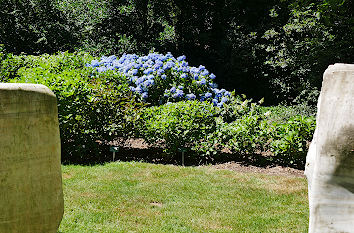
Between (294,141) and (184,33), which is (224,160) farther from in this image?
(184,33)

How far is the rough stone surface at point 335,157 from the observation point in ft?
5.39

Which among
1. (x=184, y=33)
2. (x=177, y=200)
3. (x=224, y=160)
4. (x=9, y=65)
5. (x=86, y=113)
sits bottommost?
(x=177, y=200)

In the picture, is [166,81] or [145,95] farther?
[166,81]

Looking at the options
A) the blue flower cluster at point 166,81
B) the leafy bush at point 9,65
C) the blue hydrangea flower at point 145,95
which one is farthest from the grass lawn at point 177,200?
the leafy bush at point 9,65

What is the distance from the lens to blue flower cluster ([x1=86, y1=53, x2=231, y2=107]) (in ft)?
26.5

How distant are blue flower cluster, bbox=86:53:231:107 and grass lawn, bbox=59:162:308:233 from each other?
2.21 meters

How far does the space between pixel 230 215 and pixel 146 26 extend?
412 inches

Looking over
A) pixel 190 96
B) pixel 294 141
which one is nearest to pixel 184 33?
pixel 190 96

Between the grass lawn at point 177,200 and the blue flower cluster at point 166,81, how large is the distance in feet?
7.26

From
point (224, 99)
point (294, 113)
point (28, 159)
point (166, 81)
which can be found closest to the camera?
point (28, 159)

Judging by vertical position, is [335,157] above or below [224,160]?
above

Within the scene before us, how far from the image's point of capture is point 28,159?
2.16 metres

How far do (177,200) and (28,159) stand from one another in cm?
289

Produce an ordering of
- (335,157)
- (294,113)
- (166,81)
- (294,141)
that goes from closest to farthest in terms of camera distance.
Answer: (335,157) < (294,141) < (166,81) < (294,113)
